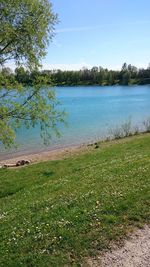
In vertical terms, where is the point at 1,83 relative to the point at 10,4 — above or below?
below

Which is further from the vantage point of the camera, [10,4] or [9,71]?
[9,71]

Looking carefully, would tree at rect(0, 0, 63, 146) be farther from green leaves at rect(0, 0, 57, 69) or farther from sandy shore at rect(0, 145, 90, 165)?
sandy shore at rect(0, 145, 90, 165)

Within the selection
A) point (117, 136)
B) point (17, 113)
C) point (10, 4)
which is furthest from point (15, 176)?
point (117, 136)

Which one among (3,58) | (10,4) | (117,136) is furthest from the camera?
(117,136)

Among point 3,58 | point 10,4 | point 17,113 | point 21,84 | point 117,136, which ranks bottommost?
point 117,136

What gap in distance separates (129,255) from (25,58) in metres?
11.6

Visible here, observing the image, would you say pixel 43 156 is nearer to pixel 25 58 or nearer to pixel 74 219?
pixel 25 58

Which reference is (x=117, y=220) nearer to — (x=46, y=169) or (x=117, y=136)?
(x=46, y=169)

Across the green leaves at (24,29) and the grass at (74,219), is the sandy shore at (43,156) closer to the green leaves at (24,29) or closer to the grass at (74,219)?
the green leaves at (24,29)

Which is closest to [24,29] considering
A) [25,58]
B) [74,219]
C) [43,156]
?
[25,58]

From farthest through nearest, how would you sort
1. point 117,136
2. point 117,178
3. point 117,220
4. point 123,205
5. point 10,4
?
1. point 117,136
2. point 10,4
3. point 117,178
4. point 123,205
5. point 117,220

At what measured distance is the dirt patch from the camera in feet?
23.2

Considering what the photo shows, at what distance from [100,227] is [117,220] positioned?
536 millimetres

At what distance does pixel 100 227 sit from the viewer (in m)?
8.33
